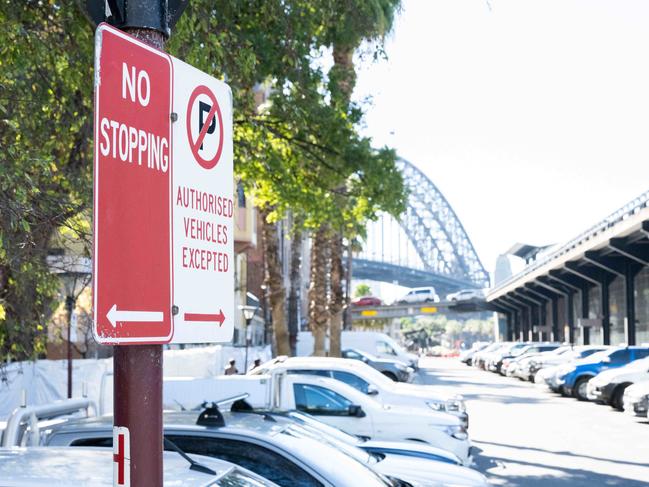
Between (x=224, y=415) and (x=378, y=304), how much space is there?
9663 cm

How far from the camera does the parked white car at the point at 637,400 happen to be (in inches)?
899

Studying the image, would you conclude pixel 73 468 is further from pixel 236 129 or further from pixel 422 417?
pixel 236 129

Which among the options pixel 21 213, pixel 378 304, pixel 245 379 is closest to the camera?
pixel 21 213

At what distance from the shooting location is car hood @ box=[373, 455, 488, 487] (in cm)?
860

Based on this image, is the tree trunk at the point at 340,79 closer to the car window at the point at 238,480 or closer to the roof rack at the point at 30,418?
the roof rack at the point at 30,418

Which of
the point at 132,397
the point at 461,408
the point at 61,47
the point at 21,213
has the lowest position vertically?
the point at 461,408

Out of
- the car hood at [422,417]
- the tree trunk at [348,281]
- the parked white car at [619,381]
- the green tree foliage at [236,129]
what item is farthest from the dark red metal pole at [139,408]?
the tree trunk at [348,281]

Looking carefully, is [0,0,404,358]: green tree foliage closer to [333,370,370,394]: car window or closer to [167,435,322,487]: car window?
[167,435,322,487]: car window

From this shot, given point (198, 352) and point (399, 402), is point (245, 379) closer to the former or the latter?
point (399, 402)

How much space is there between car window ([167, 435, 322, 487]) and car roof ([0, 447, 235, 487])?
6.00 ft

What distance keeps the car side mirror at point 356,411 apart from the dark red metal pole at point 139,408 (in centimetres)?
957

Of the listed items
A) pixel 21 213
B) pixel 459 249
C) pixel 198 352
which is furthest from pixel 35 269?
pixel 459 249

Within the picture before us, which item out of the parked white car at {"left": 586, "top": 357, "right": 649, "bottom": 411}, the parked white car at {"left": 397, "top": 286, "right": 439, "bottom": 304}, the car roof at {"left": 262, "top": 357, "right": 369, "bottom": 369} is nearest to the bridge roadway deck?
the parked white car at {"left": 397, "top": 286, "right": 439, "bottom": 304}

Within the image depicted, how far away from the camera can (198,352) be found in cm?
2439
